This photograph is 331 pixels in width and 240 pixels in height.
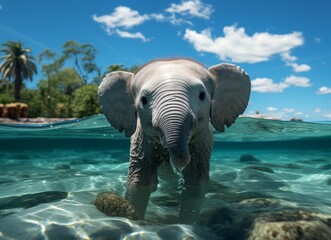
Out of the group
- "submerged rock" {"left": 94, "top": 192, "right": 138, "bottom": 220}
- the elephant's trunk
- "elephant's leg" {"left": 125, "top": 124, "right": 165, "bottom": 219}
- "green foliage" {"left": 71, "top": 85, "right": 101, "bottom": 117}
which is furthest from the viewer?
"green foliage" {"left": 71, "top": 85, "right": 101, "bottom": 117}

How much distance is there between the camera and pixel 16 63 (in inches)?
2013

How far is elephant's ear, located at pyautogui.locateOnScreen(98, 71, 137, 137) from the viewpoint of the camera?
162 inches

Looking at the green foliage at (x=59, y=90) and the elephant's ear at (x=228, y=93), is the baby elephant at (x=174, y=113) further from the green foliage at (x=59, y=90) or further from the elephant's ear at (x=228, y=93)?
the green foliage at (x=59, y=90)

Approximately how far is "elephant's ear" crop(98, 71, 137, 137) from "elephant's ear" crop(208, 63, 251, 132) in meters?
0.99

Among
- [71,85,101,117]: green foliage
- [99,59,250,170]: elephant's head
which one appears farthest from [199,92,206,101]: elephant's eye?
[71,85,101,117]: green foliage

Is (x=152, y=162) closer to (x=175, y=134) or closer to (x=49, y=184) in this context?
(x=175, y=134)

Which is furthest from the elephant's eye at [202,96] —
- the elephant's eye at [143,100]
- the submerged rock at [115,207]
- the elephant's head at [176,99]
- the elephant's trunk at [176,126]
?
the submerged rock at [115,207]

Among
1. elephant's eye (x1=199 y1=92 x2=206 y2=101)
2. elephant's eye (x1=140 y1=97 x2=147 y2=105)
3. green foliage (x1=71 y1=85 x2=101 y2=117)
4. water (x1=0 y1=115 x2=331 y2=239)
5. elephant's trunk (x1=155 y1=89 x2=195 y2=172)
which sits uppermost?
green foliage (x1=71 y1=85 x2=101 y2=117)

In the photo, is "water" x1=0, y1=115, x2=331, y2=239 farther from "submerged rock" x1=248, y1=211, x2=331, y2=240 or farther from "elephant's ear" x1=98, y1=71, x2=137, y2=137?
"elephant's ear" x1=98, y1=71, x2=137, y2=137

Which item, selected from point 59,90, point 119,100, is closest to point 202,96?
point 119,100

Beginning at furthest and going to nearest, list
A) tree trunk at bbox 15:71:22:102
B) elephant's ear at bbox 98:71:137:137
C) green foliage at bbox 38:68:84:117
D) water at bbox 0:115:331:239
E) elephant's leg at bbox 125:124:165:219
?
tree trunk at bbox 15:71:22:102 < green foliage at bbox 38:68:84:117 < elephant's leg at bbox 125:124:165:219 < elephant's ear at bbox 98:71:137:137 < water at bbox 0:115:331:239

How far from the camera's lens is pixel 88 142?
2627 cm

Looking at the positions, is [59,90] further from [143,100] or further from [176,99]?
[176,99]

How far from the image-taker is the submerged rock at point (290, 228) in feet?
9.85
